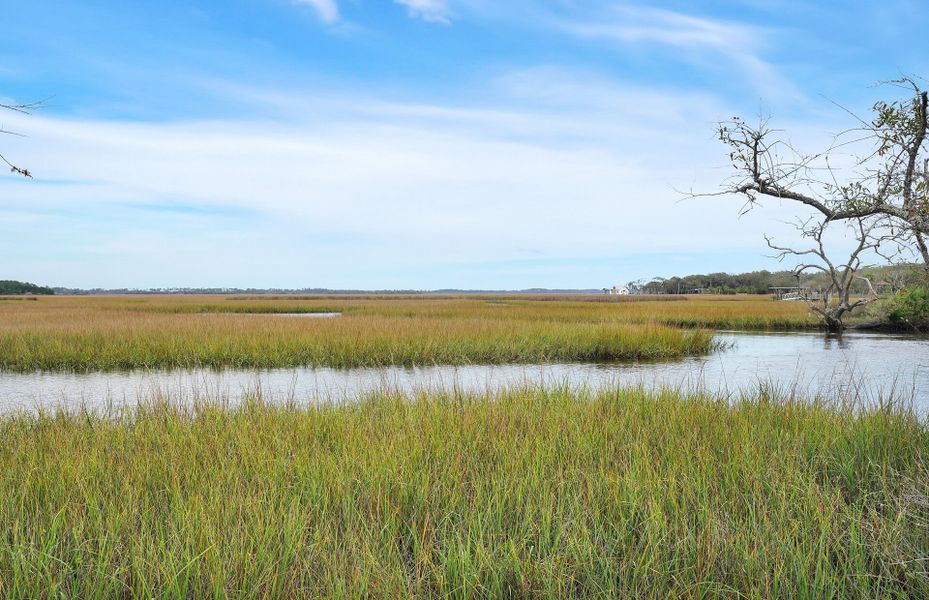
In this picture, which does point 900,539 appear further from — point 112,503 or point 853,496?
point 112,503

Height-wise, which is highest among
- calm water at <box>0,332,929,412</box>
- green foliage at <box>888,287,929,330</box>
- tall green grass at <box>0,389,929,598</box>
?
green foliage at <box>888,287,929,330</box>

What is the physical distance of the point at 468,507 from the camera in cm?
434

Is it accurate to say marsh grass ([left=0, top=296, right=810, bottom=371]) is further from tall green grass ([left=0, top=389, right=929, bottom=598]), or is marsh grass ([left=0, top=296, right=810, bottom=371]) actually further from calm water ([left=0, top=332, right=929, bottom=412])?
tall green grass ([left=0, top=389, right=929, bottom=598])

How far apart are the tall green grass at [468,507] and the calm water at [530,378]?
312 centimetres

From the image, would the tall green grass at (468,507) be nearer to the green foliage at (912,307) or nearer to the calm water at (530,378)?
the calm water at (530,378)

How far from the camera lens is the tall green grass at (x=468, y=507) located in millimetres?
3338

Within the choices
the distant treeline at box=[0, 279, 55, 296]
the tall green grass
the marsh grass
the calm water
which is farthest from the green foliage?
the distant treeline at box=[0, 279, 55, 296]

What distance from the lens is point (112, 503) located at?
13.2 ft

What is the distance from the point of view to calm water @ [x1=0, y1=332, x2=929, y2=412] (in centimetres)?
1053

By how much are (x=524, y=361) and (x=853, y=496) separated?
40.7 ft

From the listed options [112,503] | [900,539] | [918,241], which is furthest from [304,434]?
[918,241]

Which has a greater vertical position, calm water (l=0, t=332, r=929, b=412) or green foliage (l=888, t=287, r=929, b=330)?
green foliage (l=888, t=287, r=929, b=330)

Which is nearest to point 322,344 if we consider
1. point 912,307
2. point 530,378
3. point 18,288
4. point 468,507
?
point 530,378

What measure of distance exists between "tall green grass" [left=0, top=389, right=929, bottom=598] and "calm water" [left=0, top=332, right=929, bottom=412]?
3.12 meters
